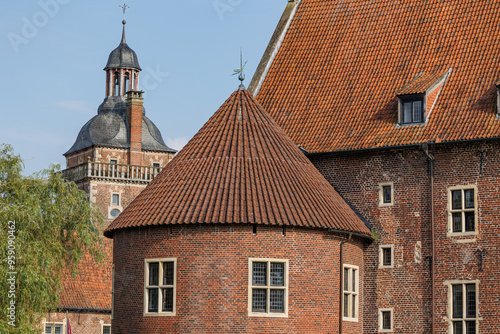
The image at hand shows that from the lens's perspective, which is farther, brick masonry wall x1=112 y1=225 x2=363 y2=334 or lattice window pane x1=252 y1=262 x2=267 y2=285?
lattice window pane x1=252 y1=262 x2=267 y2=285

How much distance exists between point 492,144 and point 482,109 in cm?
125

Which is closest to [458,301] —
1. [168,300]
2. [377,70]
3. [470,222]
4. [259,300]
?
[470,222]

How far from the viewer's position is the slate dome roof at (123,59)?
93625 mm

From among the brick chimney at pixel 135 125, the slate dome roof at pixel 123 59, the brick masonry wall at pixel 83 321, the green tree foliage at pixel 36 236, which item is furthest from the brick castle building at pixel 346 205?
the slate dome roof at pixel 123 59

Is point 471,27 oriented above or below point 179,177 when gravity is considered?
above

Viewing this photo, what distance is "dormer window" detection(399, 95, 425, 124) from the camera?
35.4m

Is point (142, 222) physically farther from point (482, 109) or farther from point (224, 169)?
point (482, 109)

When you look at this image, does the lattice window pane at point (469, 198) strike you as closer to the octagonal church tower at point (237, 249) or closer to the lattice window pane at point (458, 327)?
the octagonal church tower at point (237, 249)

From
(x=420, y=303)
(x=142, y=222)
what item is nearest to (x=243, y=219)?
(x=142, y=222)

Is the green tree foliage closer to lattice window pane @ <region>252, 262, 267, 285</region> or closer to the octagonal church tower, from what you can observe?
the octagonal church tower

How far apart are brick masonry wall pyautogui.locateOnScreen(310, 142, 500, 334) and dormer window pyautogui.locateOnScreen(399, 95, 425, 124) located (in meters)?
1.03

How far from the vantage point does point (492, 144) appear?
111ft

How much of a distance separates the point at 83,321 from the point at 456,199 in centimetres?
2653

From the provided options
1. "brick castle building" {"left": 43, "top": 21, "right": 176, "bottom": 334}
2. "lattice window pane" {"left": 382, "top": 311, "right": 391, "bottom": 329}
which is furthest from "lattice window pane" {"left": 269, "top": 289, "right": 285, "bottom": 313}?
"brick castle building" {"left": 43, "top": 21, "right": 176, "bottom": 334}
